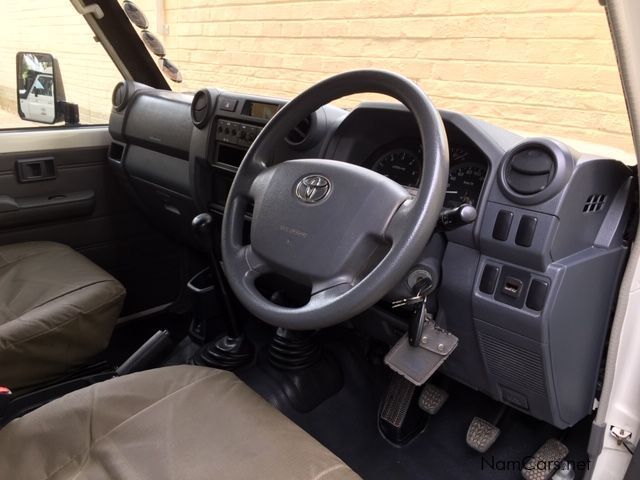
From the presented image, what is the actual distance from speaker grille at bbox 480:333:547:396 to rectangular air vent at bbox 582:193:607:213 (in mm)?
302

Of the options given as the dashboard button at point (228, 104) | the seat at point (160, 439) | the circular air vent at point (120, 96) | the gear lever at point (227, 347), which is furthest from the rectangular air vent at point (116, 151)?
the seat at point (160, 439)

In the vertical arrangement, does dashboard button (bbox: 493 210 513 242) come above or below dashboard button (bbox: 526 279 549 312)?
above

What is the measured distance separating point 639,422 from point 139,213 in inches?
73.9

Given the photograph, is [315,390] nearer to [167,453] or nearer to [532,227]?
[167,453]

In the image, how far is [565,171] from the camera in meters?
0.96

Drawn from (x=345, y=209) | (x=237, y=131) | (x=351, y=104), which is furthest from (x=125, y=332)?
(x=345, y=209)

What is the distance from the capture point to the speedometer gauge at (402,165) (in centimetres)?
125

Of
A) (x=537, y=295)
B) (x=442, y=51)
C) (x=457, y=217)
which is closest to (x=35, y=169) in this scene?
(x=442, y=51)

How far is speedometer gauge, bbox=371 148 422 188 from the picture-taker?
125cm

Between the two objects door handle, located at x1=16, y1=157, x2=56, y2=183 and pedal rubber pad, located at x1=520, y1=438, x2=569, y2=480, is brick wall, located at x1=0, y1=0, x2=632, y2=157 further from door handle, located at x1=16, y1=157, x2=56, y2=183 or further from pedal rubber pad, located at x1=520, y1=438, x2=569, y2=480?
pedal rubber pad, located at x1=520, y1=438, x2=569, y2=480

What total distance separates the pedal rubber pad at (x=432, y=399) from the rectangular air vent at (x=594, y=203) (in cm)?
75

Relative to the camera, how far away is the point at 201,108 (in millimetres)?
1725

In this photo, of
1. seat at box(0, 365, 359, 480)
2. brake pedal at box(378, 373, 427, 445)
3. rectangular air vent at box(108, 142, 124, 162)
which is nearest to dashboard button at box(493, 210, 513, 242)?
seat at box(0, 365, 359, 480)

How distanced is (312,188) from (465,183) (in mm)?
358
